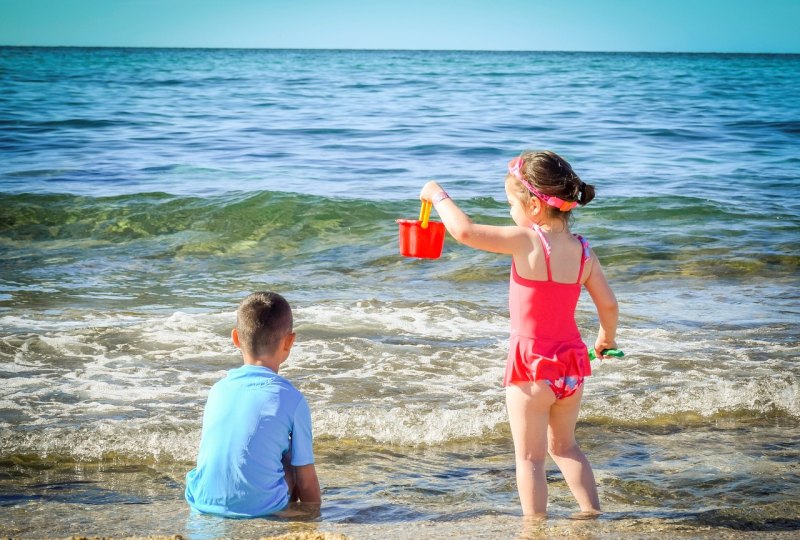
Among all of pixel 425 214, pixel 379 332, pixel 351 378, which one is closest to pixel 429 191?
pixel 425 214

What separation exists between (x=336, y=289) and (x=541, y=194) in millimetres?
4561

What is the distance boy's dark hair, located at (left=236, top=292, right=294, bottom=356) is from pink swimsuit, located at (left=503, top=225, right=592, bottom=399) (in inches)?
33.6

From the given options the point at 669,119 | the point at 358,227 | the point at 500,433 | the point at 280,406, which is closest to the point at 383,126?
the point at 669,119

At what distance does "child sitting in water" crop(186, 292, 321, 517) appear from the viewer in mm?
2916

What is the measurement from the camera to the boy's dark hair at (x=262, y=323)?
3.02 meters

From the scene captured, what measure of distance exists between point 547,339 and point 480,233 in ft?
1.61

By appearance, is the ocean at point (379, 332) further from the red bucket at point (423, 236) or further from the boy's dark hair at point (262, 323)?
the red bucket at point (423, 236)

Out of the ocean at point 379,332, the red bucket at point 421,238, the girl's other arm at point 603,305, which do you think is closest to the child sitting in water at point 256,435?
the ocean at point 379,332

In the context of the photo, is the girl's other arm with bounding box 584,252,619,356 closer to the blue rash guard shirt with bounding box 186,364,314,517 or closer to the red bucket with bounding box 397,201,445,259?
the red bucket with bounding box 397,201,445,259

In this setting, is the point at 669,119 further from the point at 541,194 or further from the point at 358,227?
the point at 541,194

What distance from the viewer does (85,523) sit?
3219 mm

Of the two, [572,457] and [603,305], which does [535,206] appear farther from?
[572,457]

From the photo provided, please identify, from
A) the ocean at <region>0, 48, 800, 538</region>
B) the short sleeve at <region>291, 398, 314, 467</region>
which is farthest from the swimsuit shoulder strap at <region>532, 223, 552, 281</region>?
the short sleeve at <region>291, 398, 314, 467</region>

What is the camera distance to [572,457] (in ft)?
10.6
